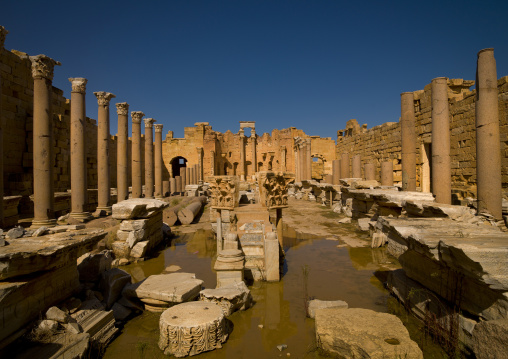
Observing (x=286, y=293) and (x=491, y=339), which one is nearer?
(x=491, y=339)

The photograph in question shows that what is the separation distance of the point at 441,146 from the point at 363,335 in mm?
6879

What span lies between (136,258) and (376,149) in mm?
14941

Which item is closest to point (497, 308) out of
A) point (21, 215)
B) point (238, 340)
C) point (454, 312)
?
point (454, 312)

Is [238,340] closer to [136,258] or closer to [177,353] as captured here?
[177,353]

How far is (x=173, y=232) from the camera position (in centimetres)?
1112

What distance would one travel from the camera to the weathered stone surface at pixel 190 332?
3459mm

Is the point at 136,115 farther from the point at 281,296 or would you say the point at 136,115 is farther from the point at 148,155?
the point at 281,296

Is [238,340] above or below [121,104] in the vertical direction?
below

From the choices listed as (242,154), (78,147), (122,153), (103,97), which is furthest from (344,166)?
(242,154)

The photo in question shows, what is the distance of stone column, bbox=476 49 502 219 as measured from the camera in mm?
6898

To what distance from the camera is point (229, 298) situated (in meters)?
4.44

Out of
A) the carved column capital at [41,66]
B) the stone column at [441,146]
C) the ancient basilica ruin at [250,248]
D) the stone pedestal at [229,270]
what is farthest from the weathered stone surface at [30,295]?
the stone column at [441,146]

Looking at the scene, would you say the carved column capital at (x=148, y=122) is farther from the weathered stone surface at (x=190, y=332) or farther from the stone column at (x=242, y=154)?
the weathered stone surface at (x=190, y=332)

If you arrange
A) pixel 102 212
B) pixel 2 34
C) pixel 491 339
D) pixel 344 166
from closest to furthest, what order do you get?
pixel 491 339 < pixel 2 34 < pixel 102 212 < pixel 344 166
